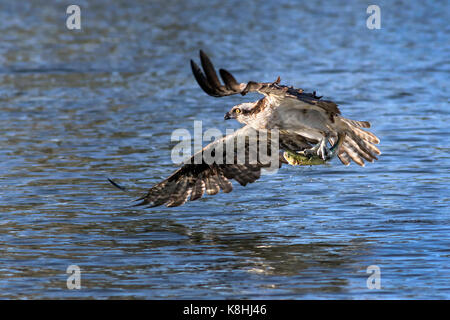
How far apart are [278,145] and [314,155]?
0.75m

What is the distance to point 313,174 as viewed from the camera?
12.0 m

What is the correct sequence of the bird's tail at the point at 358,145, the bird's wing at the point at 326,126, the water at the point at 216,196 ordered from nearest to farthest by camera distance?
the water at the point at 216,196 < the bird's wing at the point at 326,126 < the bird's tail at the point at 358,145

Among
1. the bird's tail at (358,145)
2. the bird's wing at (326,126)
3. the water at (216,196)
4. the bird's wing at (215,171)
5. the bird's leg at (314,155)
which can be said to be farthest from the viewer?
the bird's tail at (358,145)

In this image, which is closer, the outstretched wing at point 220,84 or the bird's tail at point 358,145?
the outstretched wing at point 220,84

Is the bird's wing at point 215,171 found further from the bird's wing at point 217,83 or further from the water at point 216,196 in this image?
the bird's wing at point 217,83

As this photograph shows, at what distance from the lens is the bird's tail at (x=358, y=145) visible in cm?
992

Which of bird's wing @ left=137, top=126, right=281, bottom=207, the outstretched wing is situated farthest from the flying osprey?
the outstretched wing

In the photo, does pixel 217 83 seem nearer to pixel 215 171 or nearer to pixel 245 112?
pixel 245 112

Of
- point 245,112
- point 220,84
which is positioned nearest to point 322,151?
point 245,112

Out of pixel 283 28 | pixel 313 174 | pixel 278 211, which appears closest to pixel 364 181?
pixel 313 174

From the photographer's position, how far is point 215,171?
10047 millimetres

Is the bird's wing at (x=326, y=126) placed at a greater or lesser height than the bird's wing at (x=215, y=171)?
greater

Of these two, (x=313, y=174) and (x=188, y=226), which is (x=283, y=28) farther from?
(x=188, y=226)

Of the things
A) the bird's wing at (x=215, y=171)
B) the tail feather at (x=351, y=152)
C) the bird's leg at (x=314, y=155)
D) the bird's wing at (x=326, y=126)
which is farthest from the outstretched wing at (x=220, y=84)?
the tail feather at (x=351, y=152)
